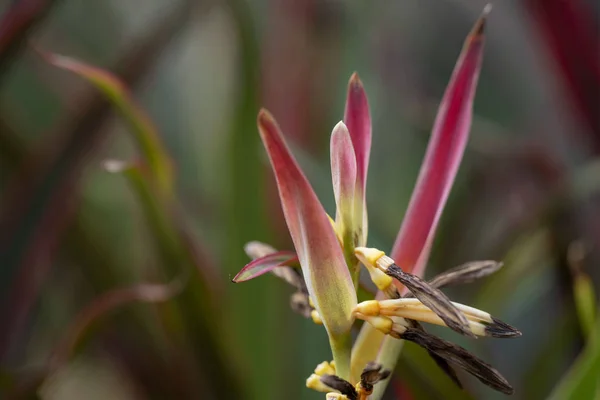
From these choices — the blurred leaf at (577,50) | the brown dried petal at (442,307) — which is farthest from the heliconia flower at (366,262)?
the blurred leaf at (577,50)

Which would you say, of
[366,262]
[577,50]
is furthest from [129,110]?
[577,50]

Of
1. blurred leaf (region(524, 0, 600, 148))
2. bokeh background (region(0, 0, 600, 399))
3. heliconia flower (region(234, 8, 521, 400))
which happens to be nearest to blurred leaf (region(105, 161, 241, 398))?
bokeh background (region(0, 0, 600, 399))

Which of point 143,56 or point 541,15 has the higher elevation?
point 541,15

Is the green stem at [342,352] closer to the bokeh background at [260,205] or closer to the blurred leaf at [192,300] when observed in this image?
the bokeh background at [260,205]

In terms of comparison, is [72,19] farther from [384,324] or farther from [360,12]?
[384,324]

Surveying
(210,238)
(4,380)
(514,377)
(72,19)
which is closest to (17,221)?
(4,380)

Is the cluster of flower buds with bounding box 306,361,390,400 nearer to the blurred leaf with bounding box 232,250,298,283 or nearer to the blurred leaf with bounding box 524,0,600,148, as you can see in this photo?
the blurred leaf with bounding box 232,250,298,283
